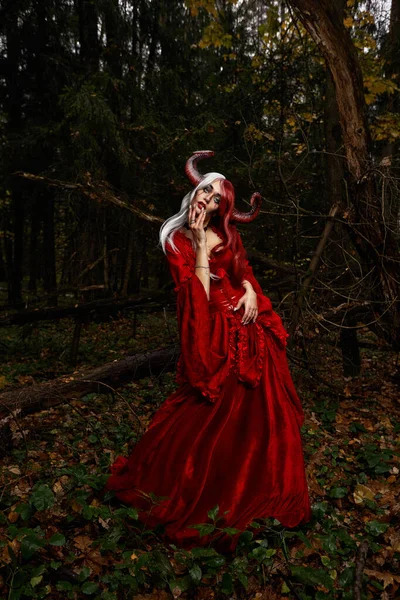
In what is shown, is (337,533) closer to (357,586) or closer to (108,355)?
(357,586)

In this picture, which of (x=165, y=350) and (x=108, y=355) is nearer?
(x=165, y=350)

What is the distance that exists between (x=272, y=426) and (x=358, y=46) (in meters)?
6.75

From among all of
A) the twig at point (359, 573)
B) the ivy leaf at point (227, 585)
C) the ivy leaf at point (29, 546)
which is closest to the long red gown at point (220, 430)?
the ivy leaf at point (227, 585)

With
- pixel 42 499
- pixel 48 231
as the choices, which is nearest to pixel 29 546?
pixel 42 499

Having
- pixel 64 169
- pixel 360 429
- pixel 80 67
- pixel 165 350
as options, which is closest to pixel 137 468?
pixel 165 350

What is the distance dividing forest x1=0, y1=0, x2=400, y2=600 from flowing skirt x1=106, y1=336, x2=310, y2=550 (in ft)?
0.46

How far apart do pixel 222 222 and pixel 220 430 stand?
54.0 inches

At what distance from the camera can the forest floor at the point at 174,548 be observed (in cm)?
224

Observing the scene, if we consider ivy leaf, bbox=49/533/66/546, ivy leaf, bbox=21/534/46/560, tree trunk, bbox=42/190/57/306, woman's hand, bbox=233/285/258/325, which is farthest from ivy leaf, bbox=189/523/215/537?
tree trunk, bbox=42/190/57/306

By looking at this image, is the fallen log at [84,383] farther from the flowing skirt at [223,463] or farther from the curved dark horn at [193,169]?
the curved dark horn at [193,169]

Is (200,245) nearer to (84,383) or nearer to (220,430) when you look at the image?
(220,430)

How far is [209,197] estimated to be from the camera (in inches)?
112

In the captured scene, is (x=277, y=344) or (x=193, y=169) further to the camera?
(x=277, y=344)

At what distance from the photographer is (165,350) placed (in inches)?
201
